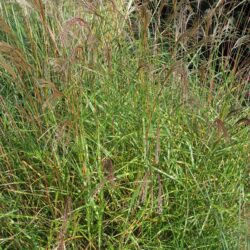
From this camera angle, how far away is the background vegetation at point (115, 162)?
A: 291cm

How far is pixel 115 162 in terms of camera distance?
316 cm

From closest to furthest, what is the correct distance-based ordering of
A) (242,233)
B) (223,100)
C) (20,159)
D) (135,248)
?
1. (242,233)
2. (135,248)
3. (20,159)
4. (223,100)

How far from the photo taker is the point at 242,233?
2.69 meters

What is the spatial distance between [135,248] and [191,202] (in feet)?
1.12

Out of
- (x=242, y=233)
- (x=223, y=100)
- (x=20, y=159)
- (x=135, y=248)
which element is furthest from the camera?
(x=223, y=100)

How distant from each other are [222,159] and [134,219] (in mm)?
585

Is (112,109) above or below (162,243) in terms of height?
above

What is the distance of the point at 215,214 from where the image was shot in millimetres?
2783

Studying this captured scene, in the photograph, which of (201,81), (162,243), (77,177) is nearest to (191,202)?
(162,243)

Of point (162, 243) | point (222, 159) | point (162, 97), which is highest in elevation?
point (162, 97)

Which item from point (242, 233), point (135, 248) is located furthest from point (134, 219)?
point (242, 233)

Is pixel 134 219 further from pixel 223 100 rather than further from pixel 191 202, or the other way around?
pixel 223 100

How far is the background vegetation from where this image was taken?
9.56 ft

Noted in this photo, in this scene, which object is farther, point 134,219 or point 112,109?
point 112,109
